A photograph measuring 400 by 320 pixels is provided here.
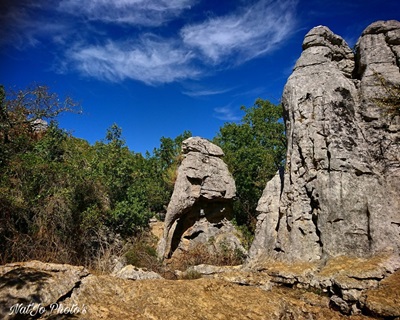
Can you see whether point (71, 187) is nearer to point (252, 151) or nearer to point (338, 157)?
point (338, 157)

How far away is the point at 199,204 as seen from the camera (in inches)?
616

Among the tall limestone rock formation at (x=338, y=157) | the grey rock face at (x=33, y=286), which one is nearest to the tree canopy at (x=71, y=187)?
the grey rock face at (x=33, y=286)

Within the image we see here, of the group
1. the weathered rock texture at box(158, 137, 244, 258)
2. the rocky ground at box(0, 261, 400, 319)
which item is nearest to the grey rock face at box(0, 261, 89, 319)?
the rocky ground at box(0, 261, 400, 319)

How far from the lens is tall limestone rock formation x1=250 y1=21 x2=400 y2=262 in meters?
7.55

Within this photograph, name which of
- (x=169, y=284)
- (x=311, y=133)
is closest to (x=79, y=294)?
(x=169, y=284)

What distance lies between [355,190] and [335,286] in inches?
108

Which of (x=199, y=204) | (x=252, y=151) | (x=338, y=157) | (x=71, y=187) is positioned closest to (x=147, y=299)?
(x=338, y=157)

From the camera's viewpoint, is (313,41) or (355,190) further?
(313,41)

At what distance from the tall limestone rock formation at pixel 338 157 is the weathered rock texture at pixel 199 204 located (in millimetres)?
4787

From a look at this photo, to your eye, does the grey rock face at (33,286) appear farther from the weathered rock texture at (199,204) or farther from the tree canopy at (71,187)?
the weathered rock texture at (199,204)

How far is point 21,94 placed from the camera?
14.9 m

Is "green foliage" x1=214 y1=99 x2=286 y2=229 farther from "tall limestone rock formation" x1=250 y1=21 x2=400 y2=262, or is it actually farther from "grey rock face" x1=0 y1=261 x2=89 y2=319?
"grey rock face" x1=0 y1=261 x2=89 y2=319

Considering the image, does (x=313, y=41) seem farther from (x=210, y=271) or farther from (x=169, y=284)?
(x=169, y=284)

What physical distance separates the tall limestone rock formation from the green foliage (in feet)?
27.7
